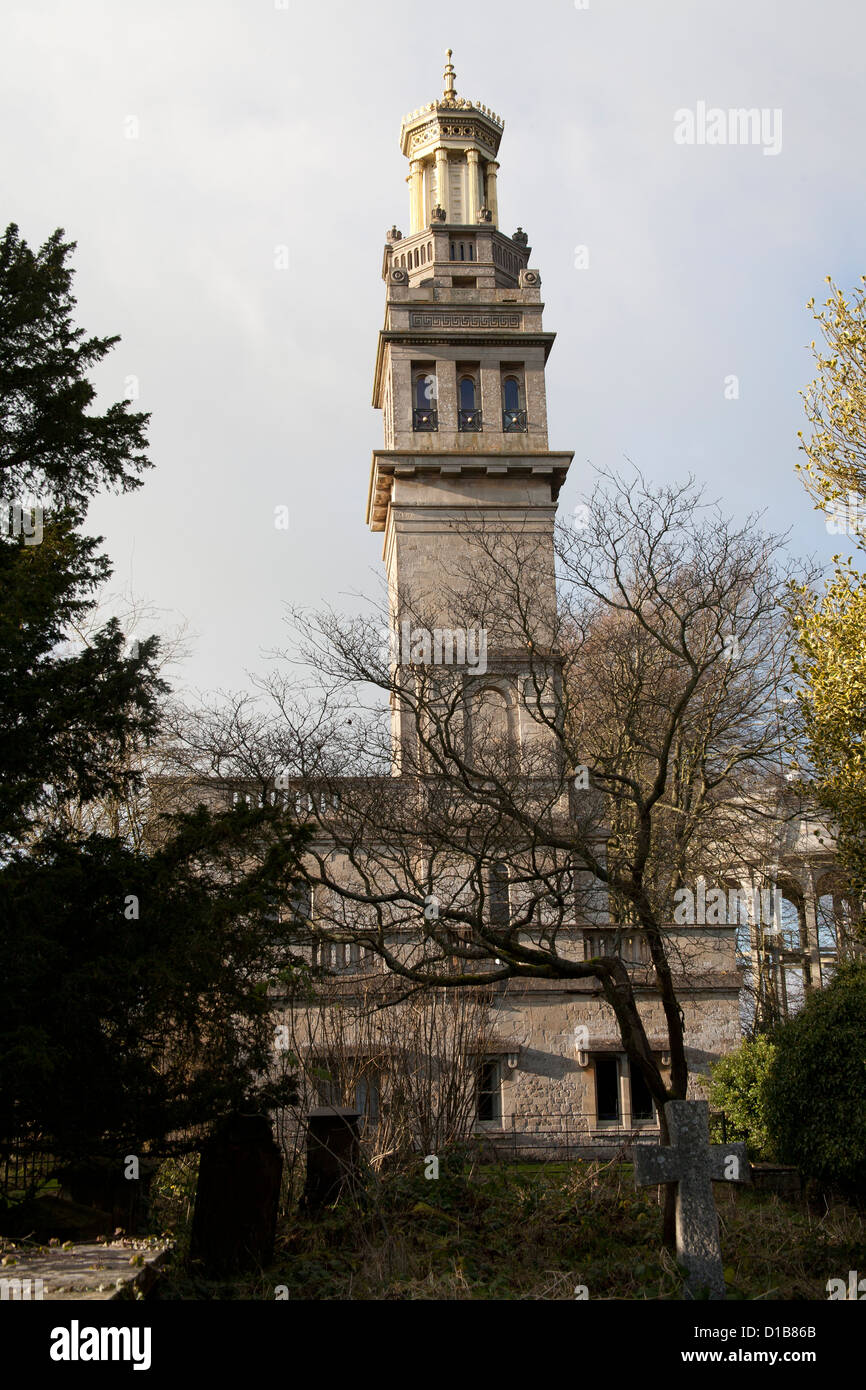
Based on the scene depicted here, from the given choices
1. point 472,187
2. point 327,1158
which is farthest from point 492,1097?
point 472,187

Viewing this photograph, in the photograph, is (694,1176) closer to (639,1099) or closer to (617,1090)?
(617,1090)

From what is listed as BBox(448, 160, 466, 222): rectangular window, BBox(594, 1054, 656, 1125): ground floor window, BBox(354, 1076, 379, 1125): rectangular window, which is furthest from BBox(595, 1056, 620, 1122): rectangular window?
BBox(448, 160, 466, 222): rectangular window

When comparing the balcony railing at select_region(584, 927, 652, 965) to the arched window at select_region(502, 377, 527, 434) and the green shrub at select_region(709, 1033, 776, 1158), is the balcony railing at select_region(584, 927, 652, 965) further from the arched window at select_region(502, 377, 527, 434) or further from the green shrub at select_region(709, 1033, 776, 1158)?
the arched window at select_region(502, 377, 527, 434)

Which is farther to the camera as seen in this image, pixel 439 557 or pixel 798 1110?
pixel 439 557

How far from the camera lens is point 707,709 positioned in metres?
24.5

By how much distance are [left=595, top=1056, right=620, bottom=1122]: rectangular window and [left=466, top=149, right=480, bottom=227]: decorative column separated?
28688 mm

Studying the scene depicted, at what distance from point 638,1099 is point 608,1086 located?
0.61 meters

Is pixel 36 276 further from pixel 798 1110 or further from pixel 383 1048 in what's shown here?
pixel 798 1110

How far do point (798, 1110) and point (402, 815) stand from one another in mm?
6056

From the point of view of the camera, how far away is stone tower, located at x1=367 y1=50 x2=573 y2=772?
35.1 m

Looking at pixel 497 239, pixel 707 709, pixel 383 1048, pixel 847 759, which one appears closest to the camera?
pixel 383 1048

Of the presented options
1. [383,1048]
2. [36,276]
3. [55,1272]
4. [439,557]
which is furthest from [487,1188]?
[439,557]

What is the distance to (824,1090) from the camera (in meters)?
14.5

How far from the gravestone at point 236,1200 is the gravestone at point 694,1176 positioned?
3.15 m
